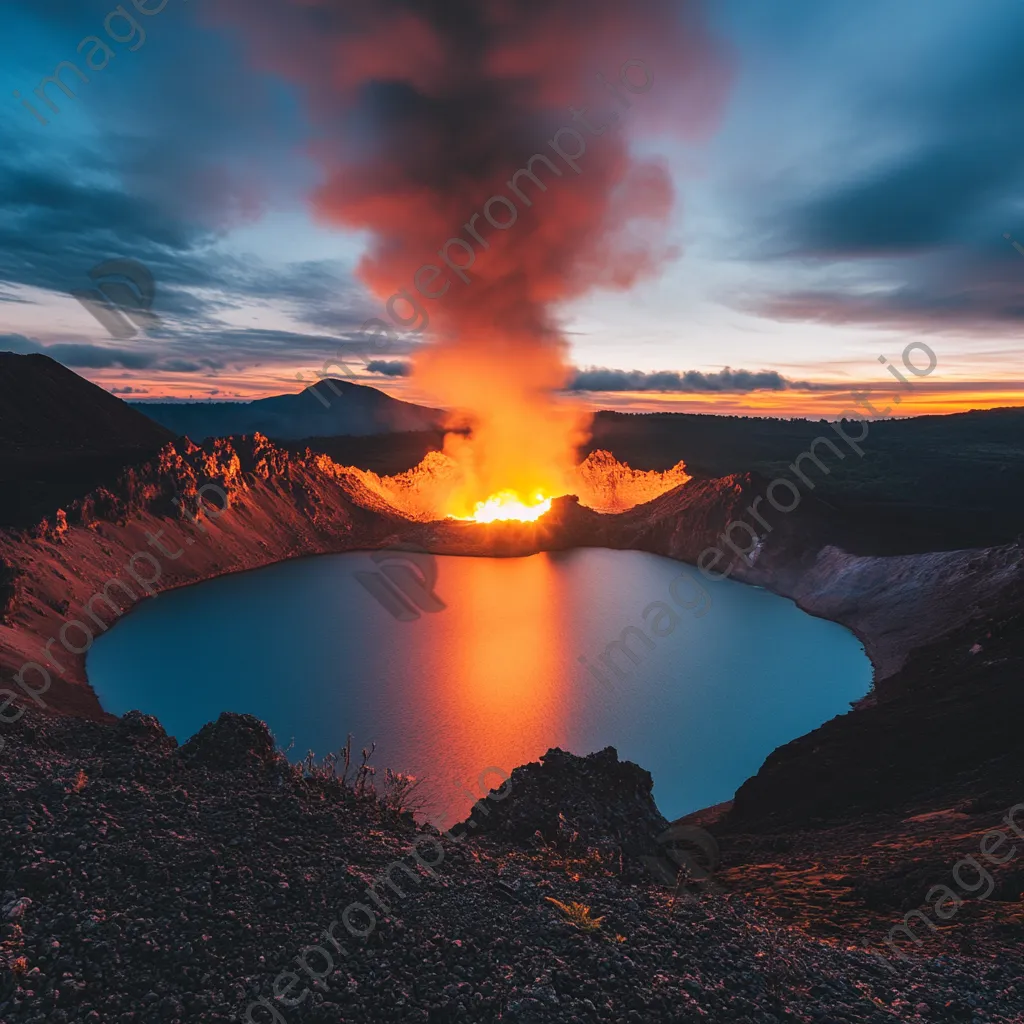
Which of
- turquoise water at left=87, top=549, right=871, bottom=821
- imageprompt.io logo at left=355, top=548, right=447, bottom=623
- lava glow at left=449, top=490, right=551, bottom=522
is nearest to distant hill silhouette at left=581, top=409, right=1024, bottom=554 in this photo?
turquoise water at left=87, top=549, right=871, bottom=821

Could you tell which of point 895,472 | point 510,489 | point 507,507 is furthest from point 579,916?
point 895,472

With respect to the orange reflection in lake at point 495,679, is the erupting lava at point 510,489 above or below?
above

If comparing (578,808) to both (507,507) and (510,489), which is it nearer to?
(507,507)

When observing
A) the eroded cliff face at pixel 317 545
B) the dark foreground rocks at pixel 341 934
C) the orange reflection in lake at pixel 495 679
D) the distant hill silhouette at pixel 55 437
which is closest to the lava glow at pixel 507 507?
the eroded cliff face at pixel 317 545

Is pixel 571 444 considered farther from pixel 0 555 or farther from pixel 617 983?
pixel 617 983

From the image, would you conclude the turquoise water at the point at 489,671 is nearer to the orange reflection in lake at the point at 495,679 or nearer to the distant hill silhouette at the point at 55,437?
the orange reflection in lake at the point at 495,679

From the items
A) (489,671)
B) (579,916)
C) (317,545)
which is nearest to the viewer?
(579,916)

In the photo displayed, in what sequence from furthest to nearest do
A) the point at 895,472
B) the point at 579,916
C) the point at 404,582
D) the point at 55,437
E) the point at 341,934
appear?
the point at 895,472 < the point at 55,437 < the point at 404,582 < the point at 579,916 < the point at 341,934
